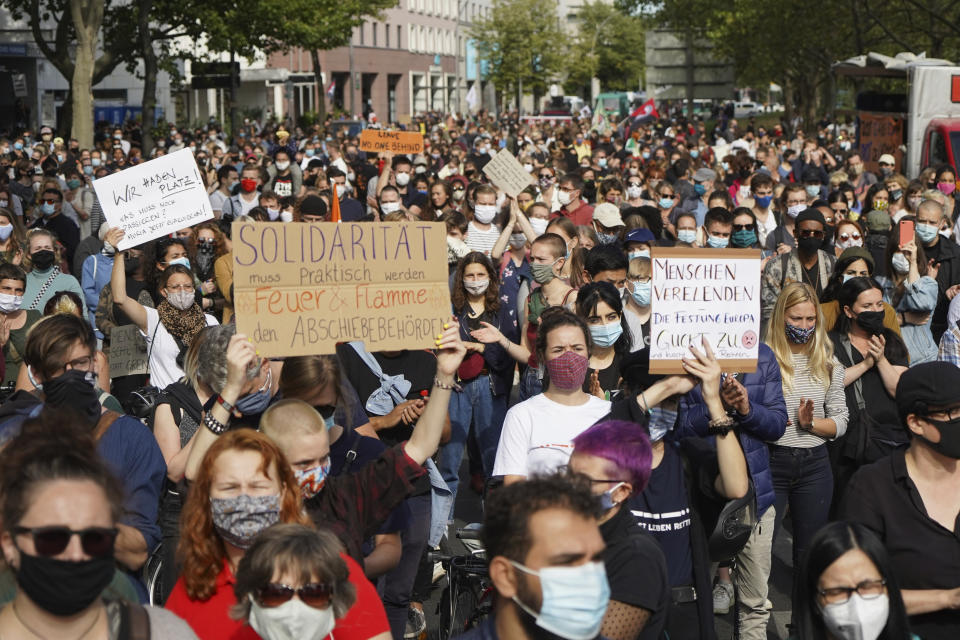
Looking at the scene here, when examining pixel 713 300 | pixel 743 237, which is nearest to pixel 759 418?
pixel 713 300

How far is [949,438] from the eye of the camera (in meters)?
4.31

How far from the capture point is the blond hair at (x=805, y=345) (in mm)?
6270

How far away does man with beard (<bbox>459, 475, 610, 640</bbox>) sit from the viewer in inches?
120

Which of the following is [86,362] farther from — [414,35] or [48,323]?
[414,35]

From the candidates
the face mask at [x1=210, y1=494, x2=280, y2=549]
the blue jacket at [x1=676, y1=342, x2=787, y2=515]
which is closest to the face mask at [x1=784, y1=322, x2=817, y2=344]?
the blue jacket at [x1=676, y1=342, x2=787, y2=515]

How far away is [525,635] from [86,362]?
8.09ft

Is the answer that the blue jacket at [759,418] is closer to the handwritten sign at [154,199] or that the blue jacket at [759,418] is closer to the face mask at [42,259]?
the handwritten sign at [154,199]

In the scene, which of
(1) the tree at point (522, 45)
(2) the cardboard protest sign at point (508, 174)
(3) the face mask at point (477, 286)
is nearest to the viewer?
(3) the face mask at point (477, 286)

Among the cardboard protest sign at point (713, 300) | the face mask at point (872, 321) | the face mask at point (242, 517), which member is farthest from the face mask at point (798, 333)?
the face mask at point (242, 517)

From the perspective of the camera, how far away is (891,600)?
3701 millimetres

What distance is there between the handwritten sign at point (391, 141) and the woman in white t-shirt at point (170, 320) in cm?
991

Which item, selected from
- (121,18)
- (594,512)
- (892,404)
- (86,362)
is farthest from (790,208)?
(121,18)

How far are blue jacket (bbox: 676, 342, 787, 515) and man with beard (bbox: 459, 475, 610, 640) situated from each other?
5.27 ft

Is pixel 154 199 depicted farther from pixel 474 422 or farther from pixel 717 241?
pixel 717 241
